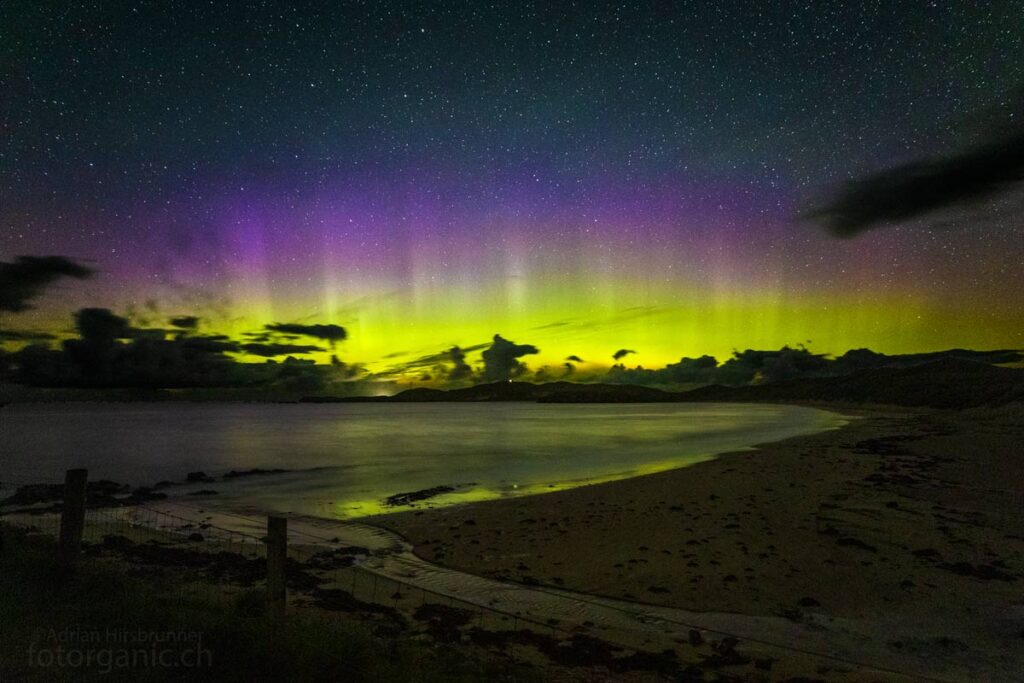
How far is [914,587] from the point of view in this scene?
12461 mm

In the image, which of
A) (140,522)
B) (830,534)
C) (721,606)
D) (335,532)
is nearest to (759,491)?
(830,534)

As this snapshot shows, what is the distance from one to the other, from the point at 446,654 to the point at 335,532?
12.2m

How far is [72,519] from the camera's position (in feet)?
32.9

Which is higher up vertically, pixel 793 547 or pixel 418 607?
pixel 418 607

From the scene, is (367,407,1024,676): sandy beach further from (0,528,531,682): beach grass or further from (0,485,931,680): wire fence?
(0,528,531,682): beach grass

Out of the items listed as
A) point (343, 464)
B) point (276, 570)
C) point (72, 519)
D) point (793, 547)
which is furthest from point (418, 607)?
point (343, 464)

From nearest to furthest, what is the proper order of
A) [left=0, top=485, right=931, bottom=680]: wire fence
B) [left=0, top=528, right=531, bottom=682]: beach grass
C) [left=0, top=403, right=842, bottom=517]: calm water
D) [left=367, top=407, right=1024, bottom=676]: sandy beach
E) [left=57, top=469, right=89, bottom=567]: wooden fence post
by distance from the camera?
1. [left=0, top=528, right=531, bottom=682]: beach grass
2. [left=0, top=485, right=931, bottom=680]: wire fence
3. [left=57, top=469, right=89, bottom=567]: wooden fence post
4. [left=367, top=407, right=1024, bottom=676]: sandy beach
5. [left=0, top=403, right=842, bottom=517]: calm water

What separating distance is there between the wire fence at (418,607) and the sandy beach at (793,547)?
1.76 metres

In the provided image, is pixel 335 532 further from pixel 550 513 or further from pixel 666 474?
pixel 666 474

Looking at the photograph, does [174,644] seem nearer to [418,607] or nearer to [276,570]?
[276,570]

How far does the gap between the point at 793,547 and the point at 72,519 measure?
50.4ft

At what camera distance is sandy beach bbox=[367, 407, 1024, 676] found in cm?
1129

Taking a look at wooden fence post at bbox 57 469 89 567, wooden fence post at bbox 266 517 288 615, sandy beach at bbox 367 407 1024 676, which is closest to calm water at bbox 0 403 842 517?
sandy beach at bbox 367 407 1024 676

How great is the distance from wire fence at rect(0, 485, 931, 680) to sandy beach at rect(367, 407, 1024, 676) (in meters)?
1.76
